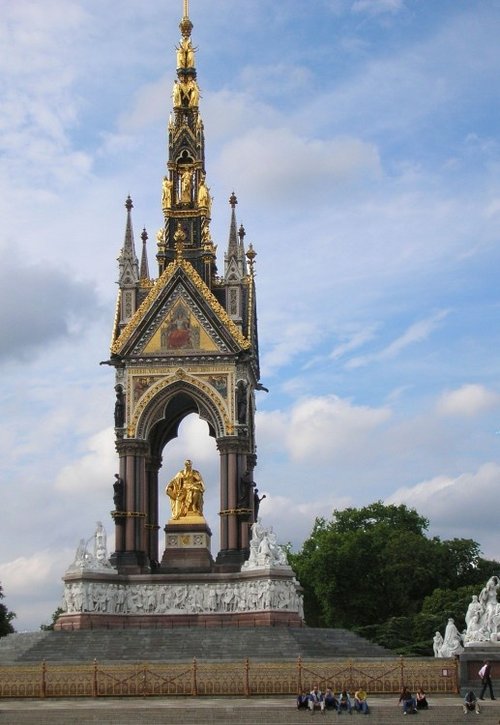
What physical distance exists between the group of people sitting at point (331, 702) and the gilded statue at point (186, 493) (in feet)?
55.1

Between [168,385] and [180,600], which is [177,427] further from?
[180,600]

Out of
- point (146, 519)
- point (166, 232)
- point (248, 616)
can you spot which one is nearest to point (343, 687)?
point (248, 616)

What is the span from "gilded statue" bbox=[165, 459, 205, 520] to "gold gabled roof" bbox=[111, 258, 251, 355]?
522cm

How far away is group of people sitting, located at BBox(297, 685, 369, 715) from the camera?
98.5ft

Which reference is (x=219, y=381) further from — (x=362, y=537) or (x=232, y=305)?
(x=362, y=537)

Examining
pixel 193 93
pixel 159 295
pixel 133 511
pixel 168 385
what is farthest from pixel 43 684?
pixel 193 93

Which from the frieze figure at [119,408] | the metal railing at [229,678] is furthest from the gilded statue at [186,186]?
the metal railing at [229,678]

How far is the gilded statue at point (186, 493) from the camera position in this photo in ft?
154

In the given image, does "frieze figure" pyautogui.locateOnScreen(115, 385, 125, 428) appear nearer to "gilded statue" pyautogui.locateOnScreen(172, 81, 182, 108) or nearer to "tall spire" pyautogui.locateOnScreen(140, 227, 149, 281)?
"tall spire" pyautogui.locateOnScreen(140, 227, 149, 281)

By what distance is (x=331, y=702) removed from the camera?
30469 mm

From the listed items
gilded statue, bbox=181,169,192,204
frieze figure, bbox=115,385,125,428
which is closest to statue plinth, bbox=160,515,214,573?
frieze figure, bbox=115,385,125,428

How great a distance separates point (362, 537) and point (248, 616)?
95.3 ft

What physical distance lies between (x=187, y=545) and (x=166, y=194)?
13867 millimetres

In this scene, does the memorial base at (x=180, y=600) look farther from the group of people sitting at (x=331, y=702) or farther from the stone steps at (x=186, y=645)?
the group of people sitting at (x=331, y=702)
